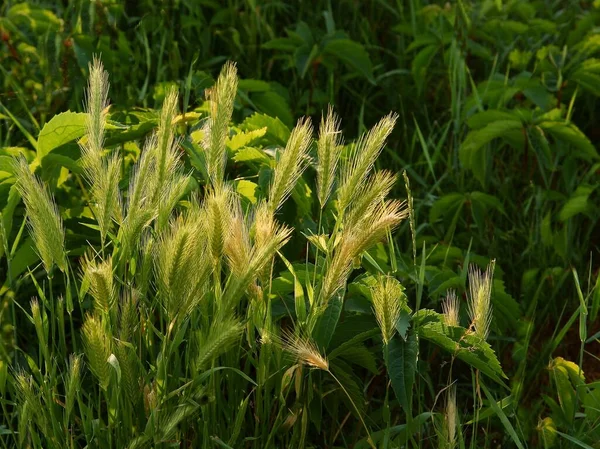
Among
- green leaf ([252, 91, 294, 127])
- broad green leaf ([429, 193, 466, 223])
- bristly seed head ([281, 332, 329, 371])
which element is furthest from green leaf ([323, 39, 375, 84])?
bristly seed head ([281, 332, 329, 371])

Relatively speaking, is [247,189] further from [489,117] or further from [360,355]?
[489,117]

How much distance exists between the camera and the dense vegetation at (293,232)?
1403 mm

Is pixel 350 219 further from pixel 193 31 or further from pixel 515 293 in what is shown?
pixel 193 31

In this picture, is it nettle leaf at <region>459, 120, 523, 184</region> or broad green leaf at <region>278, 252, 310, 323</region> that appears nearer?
broad green leaf at <region>278, 252, 310, 323</region>

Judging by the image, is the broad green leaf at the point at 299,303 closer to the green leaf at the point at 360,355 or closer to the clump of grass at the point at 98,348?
the green leaf at the point at 360,355

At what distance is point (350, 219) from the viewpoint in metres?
1.42

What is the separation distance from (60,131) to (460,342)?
0.80m

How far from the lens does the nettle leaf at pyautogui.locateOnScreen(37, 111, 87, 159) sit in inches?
68.5

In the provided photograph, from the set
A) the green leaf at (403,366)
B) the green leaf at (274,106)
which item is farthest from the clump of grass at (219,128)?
the green leaf at (274,106)

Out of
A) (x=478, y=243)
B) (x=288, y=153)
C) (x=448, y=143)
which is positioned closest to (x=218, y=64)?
(x=448, y=143)

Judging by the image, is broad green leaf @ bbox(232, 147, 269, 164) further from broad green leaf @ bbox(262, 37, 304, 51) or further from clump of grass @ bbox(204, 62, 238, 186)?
broad green leaf @ bbox(262, 37, 304, 51)

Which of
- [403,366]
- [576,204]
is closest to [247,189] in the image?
[403,366]

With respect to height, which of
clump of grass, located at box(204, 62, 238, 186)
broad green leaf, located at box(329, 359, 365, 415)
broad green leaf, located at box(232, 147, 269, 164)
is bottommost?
broad green leaf, located at box(329, 359, 365, 415)

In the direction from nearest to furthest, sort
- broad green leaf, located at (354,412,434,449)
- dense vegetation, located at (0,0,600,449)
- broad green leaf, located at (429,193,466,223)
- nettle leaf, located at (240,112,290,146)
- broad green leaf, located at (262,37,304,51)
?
1. dense vegetation, located at (0,0,600,449)
2. broad green leaf, located at (354,412,434,449)
3. nettle leaf, located at (240,112,290,146)
4. broad green leaf, located at (429,193,466,223)
5. broad green leaf, located at (262,37,304,51)
